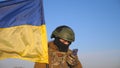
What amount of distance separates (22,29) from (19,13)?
515mm

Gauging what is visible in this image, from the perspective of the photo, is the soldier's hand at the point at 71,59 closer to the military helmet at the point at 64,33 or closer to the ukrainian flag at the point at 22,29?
the military helmet at the point at 64,33

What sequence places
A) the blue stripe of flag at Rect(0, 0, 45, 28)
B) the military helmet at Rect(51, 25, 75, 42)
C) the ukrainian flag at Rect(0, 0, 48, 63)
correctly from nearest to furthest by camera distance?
the ukrainian flag at Rect(0, 0, 48, 63), the blue stripe of flag at Rect(0, 0, 45, 28), the military helmet at Rect(51, 25, 75, 42)

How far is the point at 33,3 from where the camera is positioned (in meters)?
9.38

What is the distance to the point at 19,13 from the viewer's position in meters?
9.30

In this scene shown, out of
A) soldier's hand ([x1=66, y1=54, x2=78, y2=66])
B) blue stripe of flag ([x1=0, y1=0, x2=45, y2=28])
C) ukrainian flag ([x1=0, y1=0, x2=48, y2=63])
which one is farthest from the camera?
soldier's hand ([x1=66, y1=54, x2=78, y2=66])

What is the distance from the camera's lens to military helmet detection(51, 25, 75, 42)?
10.2 m

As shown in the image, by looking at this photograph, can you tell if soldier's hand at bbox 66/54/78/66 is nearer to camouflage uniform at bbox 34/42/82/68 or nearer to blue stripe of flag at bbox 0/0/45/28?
camouflage uniform at bbox 34/42/82/68

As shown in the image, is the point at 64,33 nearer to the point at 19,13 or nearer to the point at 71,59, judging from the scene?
the point at 71,59

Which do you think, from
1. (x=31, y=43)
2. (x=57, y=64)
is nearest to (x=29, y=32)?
(x=31, y=43)

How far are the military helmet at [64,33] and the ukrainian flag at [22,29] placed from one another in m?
1.33

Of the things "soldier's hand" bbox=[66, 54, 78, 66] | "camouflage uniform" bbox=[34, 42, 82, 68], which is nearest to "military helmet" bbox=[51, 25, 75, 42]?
"camouflage uniform" bbox=[34, 42, 82, 68]

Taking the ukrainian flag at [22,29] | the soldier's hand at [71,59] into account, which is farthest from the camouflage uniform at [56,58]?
the ukrainian flag at [22,29]

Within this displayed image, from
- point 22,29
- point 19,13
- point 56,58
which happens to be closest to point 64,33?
point 56,58

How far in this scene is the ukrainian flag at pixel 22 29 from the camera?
8.95 m
